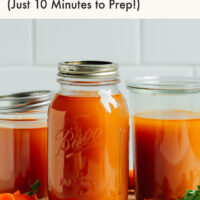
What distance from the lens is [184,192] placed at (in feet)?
2.43

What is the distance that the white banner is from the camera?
1203mm

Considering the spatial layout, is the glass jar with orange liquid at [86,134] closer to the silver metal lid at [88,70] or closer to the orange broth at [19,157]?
the silver metal lid at [88,70]

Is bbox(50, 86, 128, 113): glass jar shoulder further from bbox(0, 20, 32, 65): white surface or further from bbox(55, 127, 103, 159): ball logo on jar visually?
bbox(0, 20, 32, 65): white surface

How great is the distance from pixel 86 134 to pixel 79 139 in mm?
14

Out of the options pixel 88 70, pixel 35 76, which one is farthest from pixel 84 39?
pixel 88 70

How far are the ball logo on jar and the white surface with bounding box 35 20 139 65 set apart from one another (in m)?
0.58

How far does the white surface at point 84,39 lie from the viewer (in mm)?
1209

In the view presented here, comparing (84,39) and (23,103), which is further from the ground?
(84,39)

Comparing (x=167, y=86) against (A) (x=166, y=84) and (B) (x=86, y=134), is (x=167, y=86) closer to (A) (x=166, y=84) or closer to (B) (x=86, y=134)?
(A) (x=166, y=84)

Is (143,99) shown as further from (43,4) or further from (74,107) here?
(43,4)

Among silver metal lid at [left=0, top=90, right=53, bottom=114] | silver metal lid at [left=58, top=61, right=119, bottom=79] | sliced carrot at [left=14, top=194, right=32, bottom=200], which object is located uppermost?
silver metal lid at [left=58, top=61, right=119, bottom=79]

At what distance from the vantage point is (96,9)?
1207mm

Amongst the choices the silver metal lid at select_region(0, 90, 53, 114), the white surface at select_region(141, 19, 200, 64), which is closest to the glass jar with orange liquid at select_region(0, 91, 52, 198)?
the silver metal lid at select_region(0, 90, 53, 114)

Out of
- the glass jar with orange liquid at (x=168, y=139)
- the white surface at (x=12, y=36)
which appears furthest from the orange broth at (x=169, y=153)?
the white surface at (x=12, y=36)
